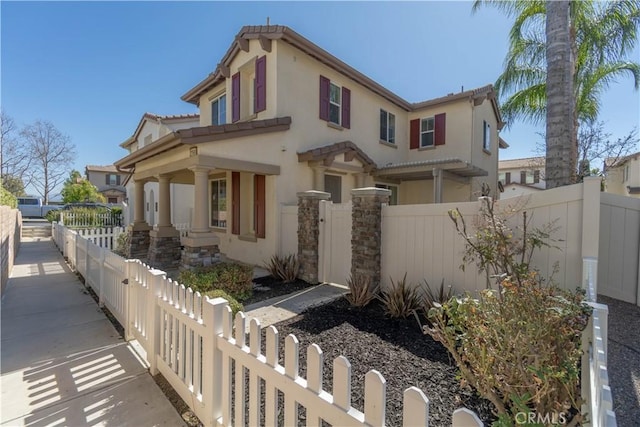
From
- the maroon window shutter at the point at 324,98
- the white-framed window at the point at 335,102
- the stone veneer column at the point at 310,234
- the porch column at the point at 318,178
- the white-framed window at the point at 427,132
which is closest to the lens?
the stone veneer column at the point at 310,234

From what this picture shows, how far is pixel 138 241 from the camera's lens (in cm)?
1120

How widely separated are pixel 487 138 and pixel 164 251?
1548cm

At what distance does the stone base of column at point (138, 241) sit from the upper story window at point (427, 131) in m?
12.3

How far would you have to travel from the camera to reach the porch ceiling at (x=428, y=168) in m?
10.3

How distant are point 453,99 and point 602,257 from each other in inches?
402

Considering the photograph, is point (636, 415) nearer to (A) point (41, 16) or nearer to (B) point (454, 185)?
(B) point (454, 185)

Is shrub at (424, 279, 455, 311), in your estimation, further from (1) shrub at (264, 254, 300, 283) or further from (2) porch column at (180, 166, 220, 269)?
(2) porch column at (180, 166, 220, 269)

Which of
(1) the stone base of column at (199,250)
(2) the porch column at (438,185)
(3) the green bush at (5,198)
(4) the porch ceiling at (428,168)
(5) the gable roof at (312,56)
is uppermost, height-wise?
(5) the gable roof at (312,56)

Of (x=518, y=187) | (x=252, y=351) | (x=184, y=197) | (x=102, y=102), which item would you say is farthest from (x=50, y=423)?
(x=518, y=187)

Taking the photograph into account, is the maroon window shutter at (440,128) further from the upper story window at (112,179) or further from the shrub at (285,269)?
the upper story window at (112,179)

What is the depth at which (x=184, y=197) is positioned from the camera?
58.7 feet

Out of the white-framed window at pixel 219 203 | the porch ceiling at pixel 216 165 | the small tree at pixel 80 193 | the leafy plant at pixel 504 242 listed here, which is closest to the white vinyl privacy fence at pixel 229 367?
the leafy plant at pixel 504 242

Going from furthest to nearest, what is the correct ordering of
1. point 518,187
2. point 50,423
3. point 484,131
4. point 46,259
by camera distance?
point 518,187 < point 484,131 < point 46,259 < point 50,423

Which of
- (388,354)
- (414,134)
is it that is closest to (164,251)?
(388,354)
